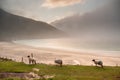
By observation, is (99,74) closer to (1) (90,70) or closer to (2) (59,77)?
(1) (90,70)

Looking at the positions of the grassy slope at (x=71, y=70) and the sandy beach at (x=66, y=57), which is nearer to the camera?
the grassy slope at (x=71, y=70)

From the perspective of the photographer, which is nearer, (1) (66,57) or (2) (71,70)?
(2) (71,70)

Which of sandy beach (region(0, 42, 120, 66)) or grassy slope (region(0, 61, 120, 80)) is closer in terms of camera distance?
grassy slope (region(0, 61, 120, 80))

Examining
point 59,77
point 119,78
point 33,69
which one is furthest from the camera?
point 33,69

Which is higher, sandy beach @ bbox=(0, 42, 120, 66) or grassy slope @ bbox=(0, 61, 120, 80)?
sandy beach @ bbox=(0, 42, 120, 66)

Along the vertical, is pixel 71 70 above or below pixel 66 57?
below

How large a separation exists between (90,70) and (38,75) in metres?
10.7

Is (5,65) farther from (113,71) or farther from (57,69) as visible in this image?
(113,71)

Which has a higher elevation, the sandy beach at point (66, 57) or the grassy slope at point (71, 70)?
the sandy beach at point (66, 57)

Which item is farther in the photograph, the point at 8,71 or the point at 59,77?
the point at 8,71

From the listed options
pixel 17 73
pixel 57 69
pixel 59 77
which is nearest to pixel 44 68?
pixel 57 69

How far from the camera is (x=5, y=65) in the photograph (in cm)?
5694

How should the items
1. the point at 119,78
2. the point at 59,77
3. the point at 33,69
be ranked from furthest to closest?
the point at 33,69
the point at 119,78
the point at 59,77

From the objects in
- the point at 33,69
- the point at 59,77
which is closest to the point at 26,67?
the point at 33,69
